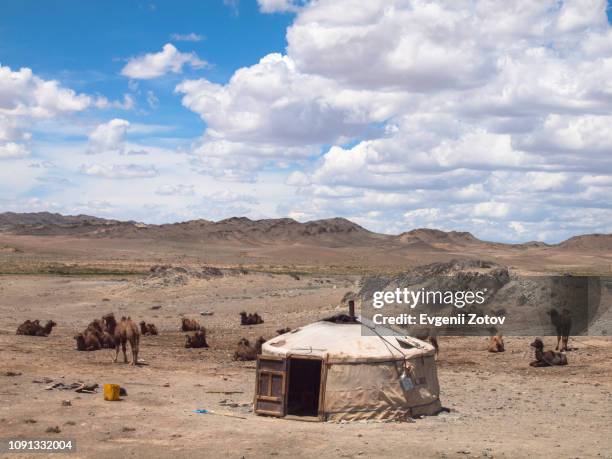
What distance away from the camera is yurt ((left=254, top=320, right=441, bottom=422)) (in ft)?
49.9

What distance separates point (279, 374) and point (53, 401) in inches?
179

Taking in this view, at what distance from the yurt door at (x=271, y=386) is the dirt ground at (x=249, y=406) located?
0.37 meters

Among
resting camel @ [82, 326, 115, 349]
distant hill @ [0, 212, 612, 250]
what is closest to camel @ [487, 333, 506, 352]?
resting camel @ [82, 326, 115, 349]

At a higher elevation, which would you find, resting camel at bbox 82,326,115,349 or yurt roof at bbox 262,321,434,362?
yurt roof at bbox 262,321,434,362

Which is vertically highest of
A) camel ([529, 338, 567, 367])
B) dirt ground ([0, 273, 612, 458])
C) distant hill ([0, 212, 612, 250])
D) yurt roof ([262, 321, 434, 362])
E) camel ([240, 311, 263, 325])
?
distant hill ([0, 212, 612, 250])

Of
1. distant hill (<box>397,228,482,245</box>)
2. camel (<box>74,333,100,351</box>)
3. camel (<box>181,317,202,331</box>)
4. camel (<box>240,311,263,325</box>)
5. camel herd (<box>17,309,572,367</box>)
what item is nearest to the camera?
camel herd (<box>17,309,572,367</box>)

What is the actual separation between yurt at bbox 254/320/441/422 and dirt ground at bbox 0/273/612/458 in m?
0.40

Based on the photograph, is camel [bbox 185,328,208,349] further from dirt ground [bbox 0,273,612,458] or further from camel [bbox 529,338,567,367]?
camel [bbox 529,338,567,367]

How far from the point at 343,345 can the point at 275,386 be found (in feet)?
5.10

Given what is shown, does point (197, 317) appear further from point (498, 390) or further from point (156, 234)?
point (156, 234)

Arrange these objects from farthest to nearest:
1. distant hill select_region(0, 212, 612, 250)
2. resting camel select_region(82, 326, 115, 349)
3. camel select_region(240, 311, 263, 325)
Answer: distant hill select_region(0, 212, 612, 250)
camel select_region(240, 311, 263, 325)
resting camel select_region(82, 326, 115, 349)

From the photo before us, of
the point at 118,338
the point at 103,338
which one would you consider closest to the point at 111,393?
the point at 118,338

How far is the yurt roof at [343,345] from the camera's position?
15.3 meters

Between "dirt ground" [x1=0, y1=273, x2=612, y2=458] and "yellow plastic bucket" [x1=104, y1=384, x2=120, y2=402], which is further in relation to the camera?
"yellow plastic bucket" [x1=104, y1=384, x2=120, y2=402]
